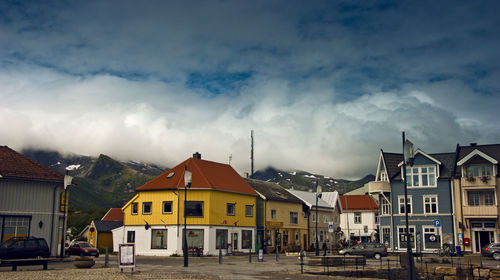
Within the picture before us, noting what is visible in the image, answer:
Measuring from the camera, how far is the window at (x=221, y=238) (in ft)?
170

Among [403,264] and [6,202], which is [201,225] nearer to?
[6,202]

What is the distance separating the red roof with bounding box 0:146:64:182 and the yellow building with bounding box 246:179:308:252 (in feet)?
87.1

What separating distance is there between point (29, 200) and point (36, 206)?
72 centimetres

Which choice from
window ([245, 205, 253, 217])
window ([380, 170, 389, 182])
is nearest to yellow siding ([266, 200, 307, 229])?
window ([245, 205, 253, 217])

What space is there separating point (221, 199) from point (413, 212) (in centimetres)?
2096

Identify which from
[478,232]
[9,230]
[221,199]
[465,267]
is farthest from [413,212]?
[9,230]

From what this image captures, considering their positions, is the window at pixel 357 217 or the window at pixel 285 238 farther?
the window at pixel 357 217

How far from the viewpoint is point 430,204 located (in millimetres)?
53938

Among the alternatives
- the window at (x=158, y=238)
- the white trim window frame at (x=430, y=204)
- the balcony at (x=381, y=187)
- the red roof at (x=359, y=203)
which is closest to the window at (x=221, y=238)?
the window at (x=158, y=238)

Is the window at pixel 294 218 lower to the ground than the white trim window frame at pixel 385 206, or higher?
lower

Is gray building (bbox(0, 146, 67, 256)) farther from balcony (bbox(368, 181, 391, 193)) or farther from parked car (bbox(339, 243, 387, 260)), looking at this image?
balcony (bbox(368, 181, 391, 193))

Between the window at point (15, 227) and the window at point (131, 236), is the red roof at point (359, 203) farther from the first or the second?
the window at point (15, 227)

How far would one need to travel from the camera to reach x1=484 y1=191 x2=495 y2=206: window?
5041 cm

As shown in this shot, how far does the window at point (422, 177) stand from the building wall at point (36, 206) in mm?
36056
